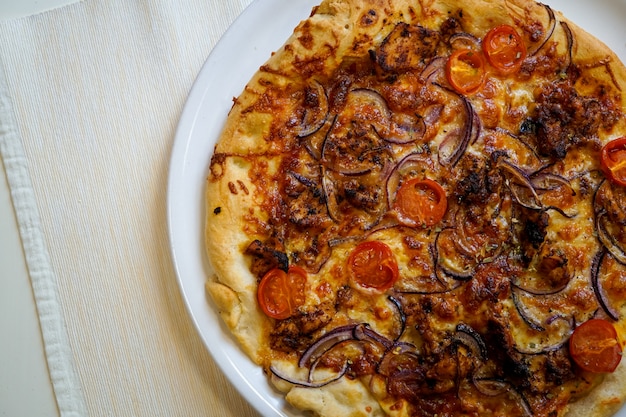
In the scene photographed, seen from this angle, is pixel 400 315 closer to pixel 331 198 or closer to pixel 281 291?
pixel 281 291

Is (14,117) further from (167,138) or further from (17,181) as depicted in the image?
(167,138)

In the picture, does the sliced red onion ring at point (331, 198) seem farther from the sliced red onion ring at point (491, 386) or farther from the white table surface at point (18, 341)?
the white table surface at point (18, 341)

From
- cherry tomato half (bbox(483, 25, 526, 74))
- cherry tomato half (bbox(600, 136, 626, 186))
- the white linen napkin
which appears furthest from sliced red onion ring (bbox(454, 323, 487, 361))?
cherry tomato half (bbox(483, 25, 526, 74))

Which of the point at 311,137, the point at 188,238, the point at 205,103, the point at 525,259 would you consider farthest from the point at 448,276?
the point at 205,103

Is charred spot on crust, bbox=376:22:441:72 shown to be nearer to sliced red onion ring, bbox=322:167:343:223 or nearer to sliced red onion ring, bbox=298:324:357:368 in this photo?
sliced red onion ring, bbox=322:167:343:223

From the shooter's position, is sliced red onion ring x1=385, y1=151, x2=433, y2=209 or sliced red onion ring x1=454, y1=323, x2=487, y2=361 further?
sliced red onion ring x1=385, y1=151, x2=433, y2=209

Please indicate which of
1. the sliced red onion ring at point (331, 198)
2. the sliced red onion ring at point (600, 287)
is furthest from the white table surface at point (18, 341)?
the sliced red onion ring at point (600, 287)
